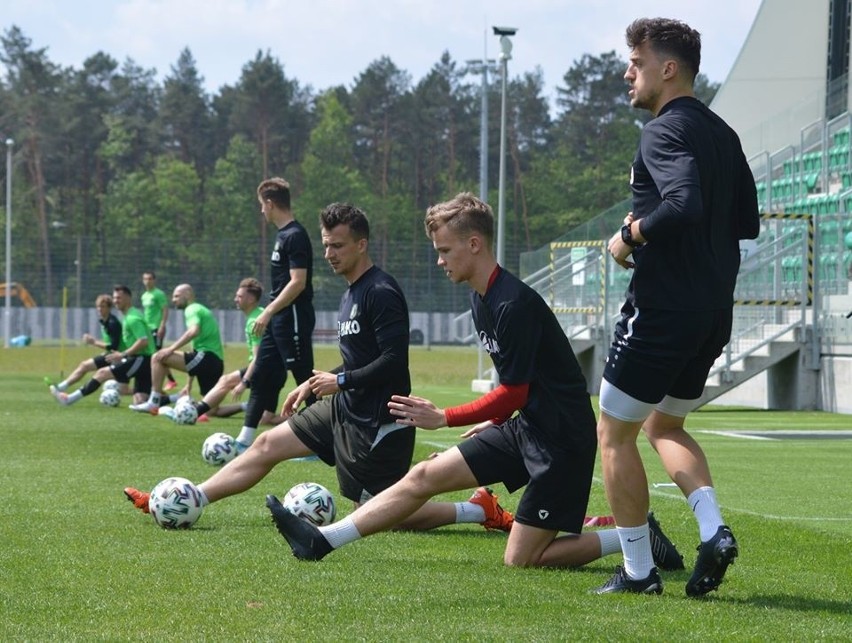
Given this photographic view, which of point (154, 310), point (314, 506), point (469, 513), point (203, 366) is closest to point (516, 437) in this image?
point (469, 513)

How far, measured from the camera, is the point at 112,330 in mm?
22953

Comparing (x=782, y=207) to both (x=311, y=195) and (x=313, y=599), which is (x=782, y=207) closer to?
(x=313, y=599)

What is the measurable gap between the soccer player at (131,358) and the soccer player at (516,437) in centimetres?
1454

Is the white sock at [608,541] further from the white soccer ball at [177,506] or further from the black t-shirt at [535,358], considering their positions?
the white soccer ball at [177,506]

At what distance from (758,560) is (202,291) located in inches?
2659

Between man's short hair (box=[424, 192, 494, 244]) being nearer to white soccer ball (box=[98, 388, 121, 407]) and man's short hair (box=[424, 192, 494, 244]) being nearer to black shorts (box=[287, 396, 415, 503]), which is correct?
black shorts (box=[287, 396, 415, 503])

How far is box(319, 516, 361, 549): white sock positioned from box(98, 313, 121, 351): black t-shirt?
1720cm

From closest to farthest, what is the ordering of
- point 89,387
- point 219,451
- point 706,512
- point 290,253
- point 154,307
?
1. point 706,512
2. point 219,451
3. point 290,253
4. point 89,387
5. point 154,307

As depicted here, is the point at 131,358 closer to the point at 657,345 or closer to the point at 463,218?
the point at 463,218

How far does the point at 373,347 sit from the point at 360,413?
1.13ft

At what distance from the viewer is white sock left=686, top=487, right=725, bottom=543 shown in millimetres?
5332

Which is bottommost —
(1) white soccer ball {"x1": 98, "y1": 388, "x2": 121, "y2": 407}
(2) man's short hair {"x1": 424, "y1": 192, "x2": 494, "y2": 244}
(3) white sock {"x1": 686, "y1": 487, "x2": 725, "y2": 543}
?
(1) white soccer ball {"x1": 98, "y1": 388, "x2": 121, "y2": 407}

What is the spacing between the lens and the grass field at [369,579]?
4.95 metres

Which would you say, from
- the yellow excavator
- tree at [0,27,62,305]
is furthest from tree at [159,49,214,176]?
the yellow excavator
